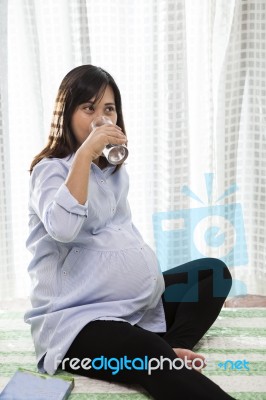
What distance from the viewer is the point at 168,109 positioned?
2145 mm

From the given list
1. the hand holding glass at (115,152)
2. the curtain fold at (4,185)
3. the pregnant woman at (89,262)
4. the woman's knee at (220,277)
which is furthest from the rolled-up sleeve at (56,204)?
the curtain fold at (4,185)

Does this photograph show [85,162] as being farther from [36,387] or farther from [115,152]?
[36,387]

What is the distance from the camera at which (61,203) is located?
1.36m

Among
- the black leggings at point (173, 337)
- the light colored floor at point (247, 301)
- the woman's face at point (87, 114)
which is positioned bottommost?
the light colored floor at point (247, 301)

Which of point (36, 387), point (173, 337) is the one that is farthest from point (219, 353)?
point (36, 387)

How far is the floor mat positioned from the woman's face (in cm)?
60

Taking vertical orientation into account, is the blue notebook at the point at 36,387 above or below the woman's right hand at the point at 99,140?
below

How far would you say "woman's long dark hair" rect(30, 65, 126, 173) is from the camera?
1505mm

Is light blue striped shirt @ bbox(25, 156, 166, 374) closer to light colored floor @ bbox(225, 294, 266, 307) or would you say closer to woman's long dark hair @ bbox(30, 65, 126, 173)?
woman's long dark hair @ bbox(30, 65, 126, 173)

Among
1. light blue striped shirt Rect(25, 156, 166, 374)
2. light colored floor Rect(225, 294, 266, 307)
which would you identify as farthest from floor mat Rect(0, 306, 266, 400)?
light colored floor Rect(225, 294, 266, 307)

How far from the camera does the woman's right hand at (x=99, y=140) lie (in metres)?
1.39

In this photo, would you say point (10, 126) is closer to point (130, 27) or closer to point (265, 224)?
point (130, 27)

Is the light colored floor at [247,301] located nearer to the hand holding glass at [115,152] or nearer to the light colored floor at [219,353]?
the light colored floor at [219,353]

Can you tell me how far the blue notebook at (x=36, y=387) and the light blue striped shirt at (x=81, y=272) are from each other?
0.12 feet
